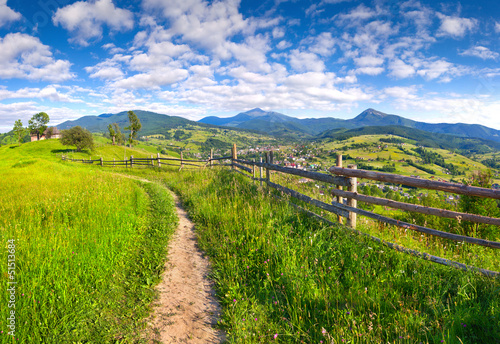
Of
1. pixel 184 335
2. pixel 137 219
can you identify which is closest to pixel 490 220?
pixel 184 335

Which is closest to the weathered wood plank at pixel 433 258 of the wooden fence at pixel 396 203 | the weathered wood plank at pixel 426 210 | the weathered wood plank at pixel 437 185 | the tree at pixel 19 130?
the wooden fence at pixel 396 203

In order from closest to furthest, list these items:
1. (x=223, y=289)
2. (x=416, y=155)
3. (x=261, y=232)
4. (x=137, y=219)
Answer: (x=223, y=289), (x=261, y=232), (x=137, y=219), (x=416, y=155)

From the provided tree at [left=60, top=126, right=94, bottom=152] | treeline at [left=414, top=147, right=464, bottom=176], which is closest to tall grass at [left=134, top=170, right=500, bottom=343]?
tree at [left=60, top=126, right=94, bottom=152]

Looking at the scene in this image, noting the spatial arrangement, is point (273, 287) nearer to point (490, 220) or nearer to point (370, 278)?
point (370, 278)

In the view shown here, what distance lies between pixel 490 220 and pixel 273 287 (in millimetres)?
3975

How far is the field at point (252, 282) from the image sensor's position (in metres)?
2.61

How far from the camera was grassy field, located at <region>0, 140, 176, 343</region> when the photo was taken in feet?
8.81

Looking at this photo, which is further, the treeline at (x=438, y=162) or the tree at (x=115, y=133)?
the treeline at (x=438, y=162)

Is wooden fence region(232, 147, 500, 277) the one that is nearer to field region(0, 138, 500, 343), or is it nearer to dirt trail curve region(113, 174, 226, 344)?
field region(0, 138, 500, 343)

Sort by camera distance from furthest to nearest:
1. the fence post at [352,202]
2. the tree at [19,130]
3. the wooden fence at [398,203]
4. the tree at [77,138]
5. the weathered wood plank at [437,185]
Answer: the tree at [19,130] → the tree at [77,138] → the fence post at [352,202] → the wooden fence at [398,203] → the weathered wood plank at [437,185]

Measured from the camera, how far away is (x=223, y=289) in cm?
365

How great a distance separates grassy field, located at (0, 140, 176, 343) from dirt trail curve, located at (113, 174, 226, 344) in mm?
208

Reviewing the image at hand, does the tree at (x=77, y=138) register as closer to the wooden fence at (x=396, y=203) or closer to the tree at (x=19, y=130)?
the tree at (x=19, y=130)

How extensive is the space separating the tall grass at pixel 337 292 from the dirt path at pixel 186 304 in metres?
0.21
